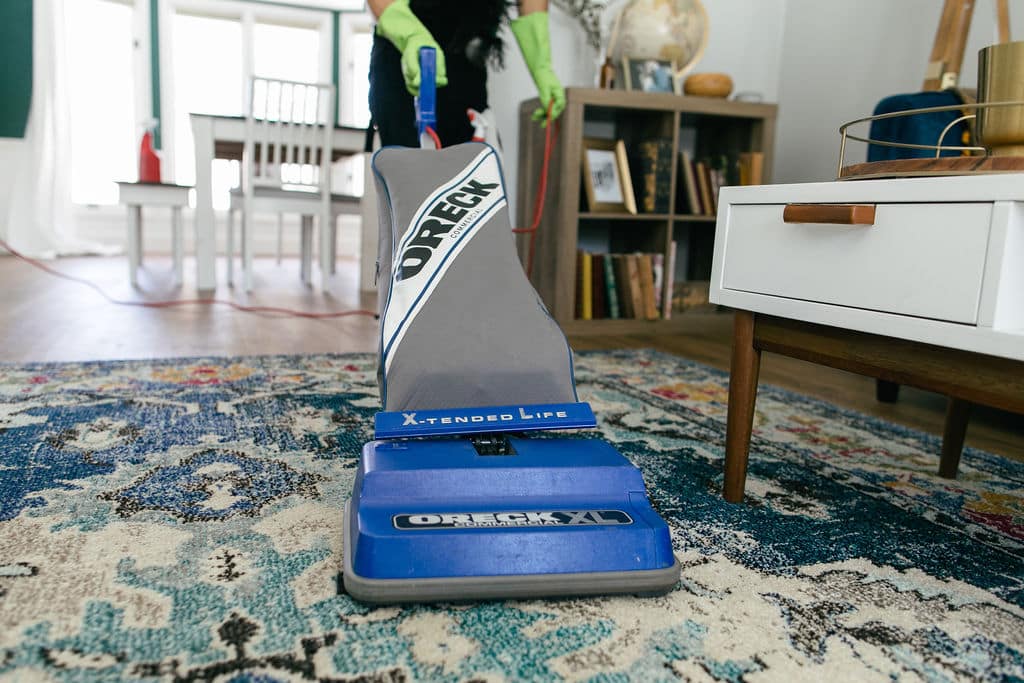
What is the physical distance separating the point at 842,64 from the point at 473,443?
268cm

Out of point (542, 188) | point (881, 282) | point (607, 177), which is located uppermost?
point (607, 177)

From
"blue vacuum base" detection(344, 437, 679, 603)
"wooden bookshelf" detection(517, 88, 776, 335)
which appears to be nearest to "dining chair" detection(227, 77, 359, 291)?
"wooden bookshelf" detection(517, 88, 776, 335)

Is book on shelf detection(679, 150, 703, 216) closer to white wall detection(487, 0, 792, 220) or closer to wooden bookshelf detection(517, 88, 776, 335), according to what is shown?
wooden bookshelf detection(517, 88, 776, 335)

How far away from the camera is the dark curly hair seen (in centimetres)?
182

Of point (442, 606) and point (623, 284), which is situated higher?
point (623, 284)

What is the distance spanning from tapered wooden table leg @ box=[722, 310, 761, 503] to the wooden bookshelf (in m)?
1.72

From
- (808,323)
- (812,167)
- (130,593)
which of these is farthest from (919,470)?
(812,167)

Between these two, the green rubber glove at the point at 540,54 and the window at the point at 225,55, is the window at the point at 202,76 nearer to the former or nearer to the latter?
the window at the point at 225,55

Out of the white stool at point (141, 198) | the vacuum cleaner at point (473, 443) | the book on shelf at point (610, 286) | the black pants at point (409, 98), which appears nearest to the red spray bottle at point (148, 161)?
the white stool at point (141, 198)

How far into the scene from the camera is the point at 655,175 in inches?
116

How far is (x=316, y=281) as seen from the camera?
4.42m

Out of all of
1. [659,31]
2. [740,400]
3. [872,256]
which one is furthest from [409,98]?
[659,31]

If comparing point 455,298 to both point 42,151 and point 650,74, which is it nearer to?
point 650,74

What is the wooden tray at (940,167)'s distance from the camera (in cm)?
78
